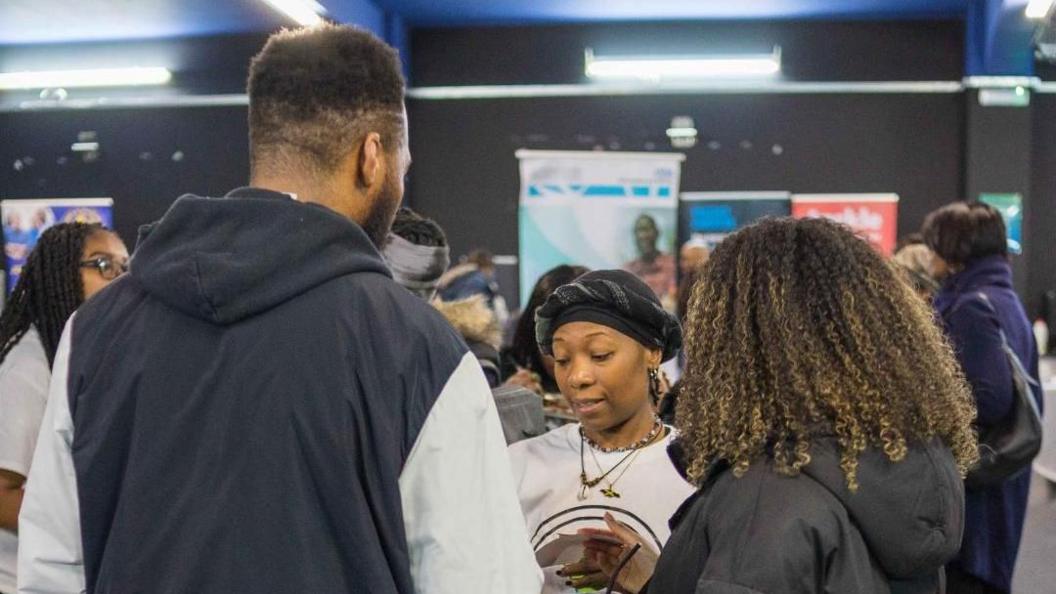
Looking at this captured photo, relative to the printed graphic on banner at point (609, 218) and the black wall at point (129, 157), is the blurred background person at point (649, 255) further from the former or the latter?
the black wall at point (129, 157)

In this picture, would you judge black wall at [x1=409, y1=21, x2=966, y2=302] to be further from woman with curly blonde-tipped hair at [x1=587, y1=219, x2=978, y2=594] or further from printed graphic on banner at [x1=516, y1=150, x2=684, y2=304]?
woman with curly blonde-tipped hair at [x1=587, y1=219, x2=978, y2=594]

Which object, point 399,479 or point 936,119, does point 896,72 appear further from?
point 399,479

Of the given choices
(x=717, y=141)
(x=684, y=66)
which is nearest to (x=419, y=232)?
(x=684, y=66)

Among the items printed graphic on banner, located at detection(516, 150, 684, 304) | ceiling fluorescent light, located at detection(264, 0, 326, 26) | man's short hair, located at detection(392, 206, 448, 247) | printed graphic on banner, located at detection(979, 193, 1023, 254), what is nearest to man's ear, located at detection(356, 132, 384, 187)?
man's short hair, located at detection(392, 206, 448, 247)

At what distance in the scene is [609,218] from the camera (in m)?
9.25

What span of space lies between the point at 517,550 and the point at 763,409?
1.53 ft

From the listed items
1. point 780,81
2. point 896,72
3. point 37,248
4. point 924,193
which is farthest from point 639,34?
point 37,248

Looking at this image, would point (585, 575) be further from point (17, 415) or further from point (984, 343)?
point (984, 343)

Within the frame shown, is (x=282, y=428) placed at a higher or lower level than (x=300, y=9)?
lower

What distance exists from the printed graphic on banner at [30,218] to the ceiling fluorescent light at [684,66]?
6.03 m

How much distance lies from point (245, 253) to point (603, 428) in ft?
3.49

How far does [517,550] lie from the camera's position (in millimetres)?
1233

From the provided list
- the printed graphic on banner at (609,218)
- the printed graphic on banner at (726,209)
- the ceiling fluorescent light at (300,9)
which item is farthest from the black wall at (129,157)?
the printed graphic on banner at (726,209)

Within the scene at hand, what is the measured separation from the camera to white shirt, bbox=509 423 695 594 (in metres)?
1.95
